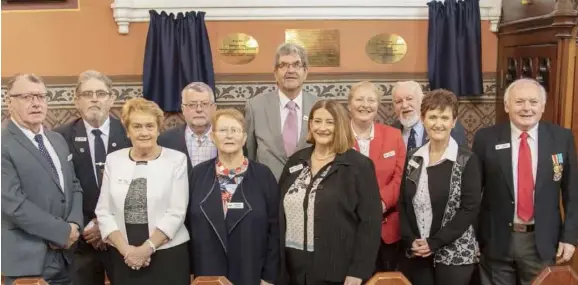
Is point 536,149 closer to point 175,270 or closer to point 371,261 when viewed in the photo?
point 371,261

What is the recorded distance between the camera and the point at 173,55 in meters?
4.41

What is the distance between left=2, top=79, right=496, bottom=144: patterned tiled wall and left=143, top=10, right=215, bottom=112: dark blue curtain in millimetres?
164

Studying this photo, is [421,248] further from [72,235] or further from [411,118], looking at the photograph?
[72,235]

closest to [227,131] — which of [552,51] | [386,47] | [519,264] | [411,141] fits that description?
[411,141]

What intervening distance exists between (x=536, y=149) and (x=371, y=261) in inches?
37.5

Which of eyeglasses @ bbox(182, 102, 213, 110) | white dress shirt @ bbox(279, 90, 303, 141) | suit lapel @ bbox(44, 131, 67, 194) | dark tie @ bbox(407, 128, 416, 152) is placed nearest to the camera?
suit lapel @ bbox(44, 131, 67, 194)

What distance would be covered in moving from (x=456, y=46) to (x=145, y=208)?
294 centimetres

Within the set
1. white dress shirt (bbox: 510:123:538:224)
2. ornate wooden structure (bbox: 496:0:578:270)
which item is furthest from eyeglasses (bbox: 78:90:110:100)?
ornate wooden structure (bbox: 496:0:578:270)

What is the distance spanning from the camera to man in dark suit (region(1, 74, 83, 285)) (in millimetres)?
2484

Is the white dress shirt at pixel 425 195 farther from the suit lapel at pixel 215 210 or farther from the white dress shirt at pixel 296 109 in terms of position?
the suit lapel at pixel 215 210

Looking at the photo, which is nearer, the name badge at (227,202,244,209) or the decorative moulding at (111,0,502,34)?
the name badge at (227,202,244,209)

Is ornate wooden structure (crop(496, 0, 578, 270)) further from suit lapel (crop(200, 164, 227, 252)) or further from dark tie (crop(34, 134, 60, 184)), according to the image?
dark tie (crop(34, 134, 60, 184))

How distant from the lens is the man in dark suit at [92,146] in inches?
117

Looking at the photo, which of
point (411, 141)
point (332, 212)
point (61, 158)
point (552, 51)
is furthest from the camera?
point (552, 51)
